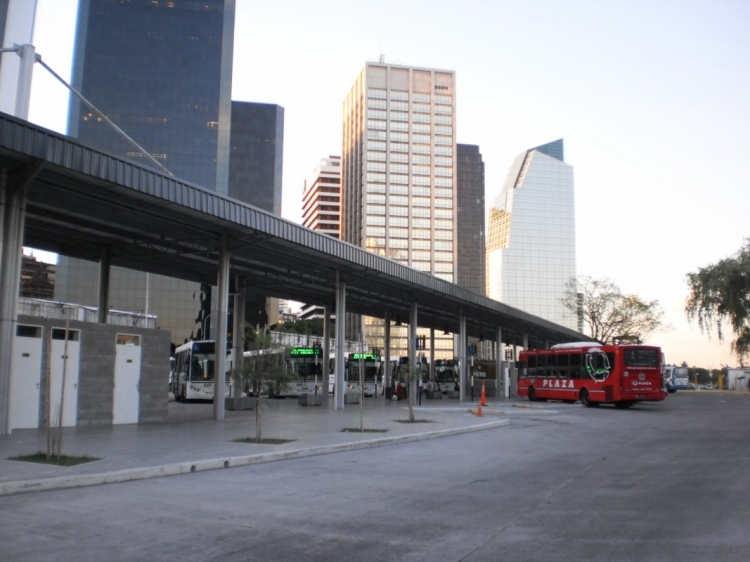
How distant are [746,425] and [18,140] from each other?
2298 cm

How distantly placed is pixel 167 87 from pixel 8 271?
→ 96496 millimetres

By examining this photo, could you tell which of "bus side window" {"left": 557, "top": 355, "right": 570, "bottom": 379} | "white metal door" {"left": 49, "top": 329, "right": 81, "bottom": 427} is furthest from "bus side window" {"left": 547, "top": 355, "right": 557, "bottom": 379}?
"white metal door" {"left": 49, "top": 329, "right": 81, "bottom": 427}

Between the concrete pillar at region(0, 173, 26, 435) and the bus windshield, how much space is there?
26.1 metres

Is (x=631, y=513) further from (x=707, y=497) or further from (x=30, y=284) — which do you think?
(x=30, y=284)

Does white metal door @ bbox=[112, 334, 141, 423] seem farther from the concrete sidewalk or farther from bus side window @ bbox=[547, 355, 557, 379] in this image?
bus side window @ bbox=[547, 355, 557, 379]

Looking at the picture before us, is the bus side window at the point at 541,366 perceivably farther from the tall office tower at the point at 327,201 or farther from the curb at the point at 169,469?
the tall office tower at the point at 327,201

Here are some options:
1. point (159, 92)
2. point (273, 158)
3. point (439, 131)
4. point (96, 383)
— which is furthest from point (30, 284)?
point (439, 131)

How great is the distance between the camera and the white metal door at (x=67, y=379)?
18.8 metres

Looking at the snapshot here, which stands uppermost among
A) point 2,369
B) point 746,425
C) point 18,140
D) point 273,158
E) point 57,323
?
point 273,158

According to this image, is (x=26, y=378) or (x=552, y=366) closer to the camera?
(x=26, y=378)

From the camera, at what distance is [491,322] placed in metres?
59.6

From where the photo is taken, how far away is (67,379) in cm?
1914

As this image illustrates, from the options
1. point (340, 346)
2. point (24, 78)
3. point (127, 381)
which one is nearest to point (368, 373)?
point (340, 346)

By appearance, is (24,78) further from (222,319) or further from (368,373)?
(368,373)
